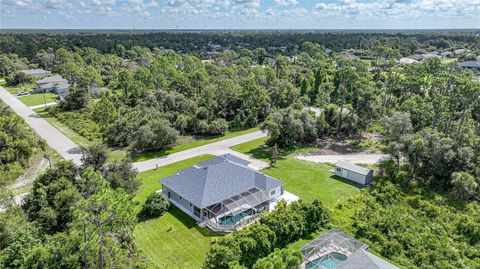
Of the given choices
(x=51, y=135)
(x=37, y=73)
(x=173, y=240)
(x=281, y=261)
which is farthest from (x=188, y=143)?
(x=37, y=73)

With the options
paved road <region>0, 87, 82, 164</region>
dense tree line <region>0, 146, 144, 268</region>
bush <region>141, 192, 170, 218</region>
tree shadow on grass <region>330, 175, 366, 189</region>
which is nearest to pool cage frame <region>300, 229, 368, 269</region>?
tree shadow on grass <region>330, 175, 366, 189</region>

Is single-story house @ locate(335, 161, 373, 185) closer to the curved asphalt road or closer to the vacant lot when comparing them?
the vacant lot

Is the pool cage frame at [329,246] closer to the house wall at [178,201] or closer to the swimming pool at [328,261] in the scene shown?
the swimming pool at [328,261]

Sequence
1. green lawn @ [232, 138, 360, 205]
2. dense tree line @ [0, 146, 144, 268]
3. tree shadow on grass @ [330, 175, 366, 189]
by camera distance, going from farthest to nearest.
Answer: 1. tree shadow on grass @ [330, 175, 366, 189]
2. green lawn @ [232, 138, 360, 205]
3. dense tree line @ [0, 146, 144, 268]

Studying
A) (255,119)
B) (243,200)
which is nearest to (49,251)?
A: (243,200)

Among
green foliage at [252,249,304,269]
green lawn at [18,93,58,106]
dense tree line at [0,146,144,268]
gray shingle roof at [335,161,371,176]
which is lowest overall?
gray shingle roof at [335,161,371,176]

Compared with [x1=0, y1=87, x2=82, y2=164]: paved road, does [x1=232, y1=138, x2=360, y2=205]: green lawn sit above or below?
below

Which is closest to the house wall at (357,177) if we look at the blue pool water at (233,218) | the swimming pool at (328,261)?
the blue pool water at (233,218)

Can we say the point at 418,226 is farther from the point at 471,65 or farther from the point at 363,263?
the point at 471,65
